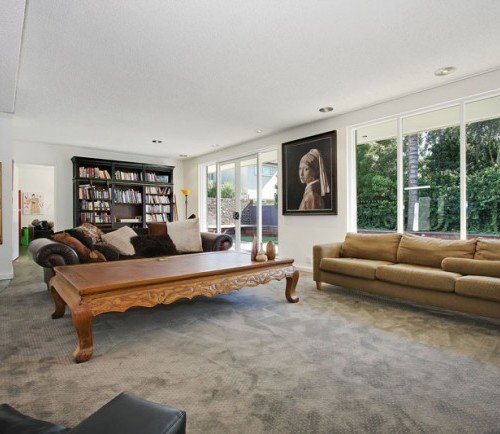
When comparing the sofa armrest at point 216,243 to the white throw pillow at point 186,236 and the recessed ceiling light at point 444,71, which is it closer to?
the white throw pillow at point 186,236

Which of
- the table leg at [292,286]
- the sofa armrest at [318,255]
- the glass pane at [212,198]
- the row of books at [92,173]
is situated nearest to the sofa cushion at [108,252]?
the table leg at [292,286]

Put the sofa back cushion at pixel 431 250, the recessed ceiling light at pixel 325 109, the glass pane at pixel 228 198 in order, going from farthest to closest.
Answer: the glass pane at pixel 228 198
the recessed ceiling light at pixel 325 109
the sofa back cushion at pixel 431 250

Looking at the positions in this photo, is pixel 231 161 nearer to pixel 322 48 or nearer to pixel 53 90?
pixel 53 90

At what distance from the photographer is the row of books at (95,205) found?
676 cm

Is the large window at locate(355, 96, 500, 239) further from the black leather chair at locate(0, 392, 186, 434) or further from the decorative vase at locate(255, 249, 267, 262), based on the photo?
the black leather chair at locate(0, 392, 186, 434)

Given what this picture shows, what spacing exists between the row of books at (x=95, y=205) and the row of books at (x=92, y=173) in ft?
1.73

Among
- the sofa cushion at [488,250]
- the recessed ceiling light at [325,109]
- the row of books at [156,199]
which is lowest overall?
the sofa cushion at [488,250]

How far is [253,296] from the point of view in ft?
12.4

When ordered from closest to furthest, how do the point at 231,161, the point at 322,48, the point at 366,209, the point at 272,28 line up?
the point at 272,28 → the point at 322,48 → the point at 366,209 → the point at 231,161

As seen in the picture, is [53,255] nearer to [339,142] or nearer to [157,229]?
[157,229]

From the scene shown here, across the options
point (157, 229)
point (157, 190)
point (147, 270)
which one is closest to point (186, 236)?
point (157, 229)

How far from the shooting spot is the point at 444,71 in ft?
11.2

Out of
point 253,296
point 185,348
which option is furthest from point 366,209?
point 185,348

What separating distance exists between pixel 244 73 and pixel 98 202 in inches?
192
